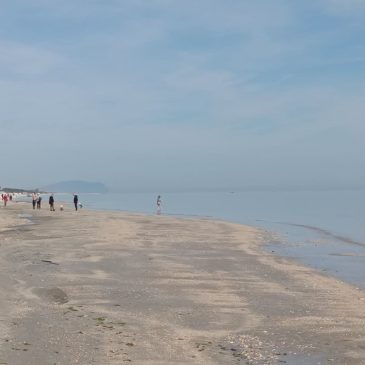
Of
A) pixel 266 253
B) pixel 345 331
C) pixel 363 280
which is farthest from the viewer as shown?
pixel 266 253

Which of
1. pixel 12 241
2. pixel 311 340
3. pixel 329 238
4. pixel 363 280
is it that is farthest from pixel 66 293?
pixel 329 238

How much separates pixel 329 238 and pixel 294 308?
25.4 meters

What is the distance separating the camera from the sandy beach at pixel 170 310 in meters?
8.98

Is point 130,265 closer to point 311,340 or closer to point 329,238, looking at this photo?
point 311,340

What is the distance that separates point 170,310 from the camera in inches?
481

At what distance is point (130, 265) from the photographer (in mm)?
18984

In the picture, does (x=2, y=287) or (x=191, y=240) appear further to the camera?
(x=191, y=240)

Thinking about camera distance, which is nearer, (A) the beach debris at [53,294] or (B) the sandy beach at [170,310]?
(B) the sandy beach at [170,310]

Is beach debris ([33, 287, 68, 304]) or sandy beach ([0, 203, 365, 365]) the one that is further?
beach debris ([33, 287, 68, 304])

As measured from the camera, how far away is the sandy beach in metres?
8.98

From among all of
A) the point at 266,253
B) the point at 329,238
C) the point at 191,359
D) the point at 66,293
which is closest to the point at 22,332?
the point at 191,359

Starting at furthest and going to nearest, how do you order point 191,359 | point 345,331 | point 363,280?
point 363,280 < point 345,331 < point 191,359

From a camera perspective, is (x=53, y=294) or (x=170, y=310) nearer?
(x=170, y=310)

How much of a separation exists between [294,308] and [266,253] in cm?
1228
